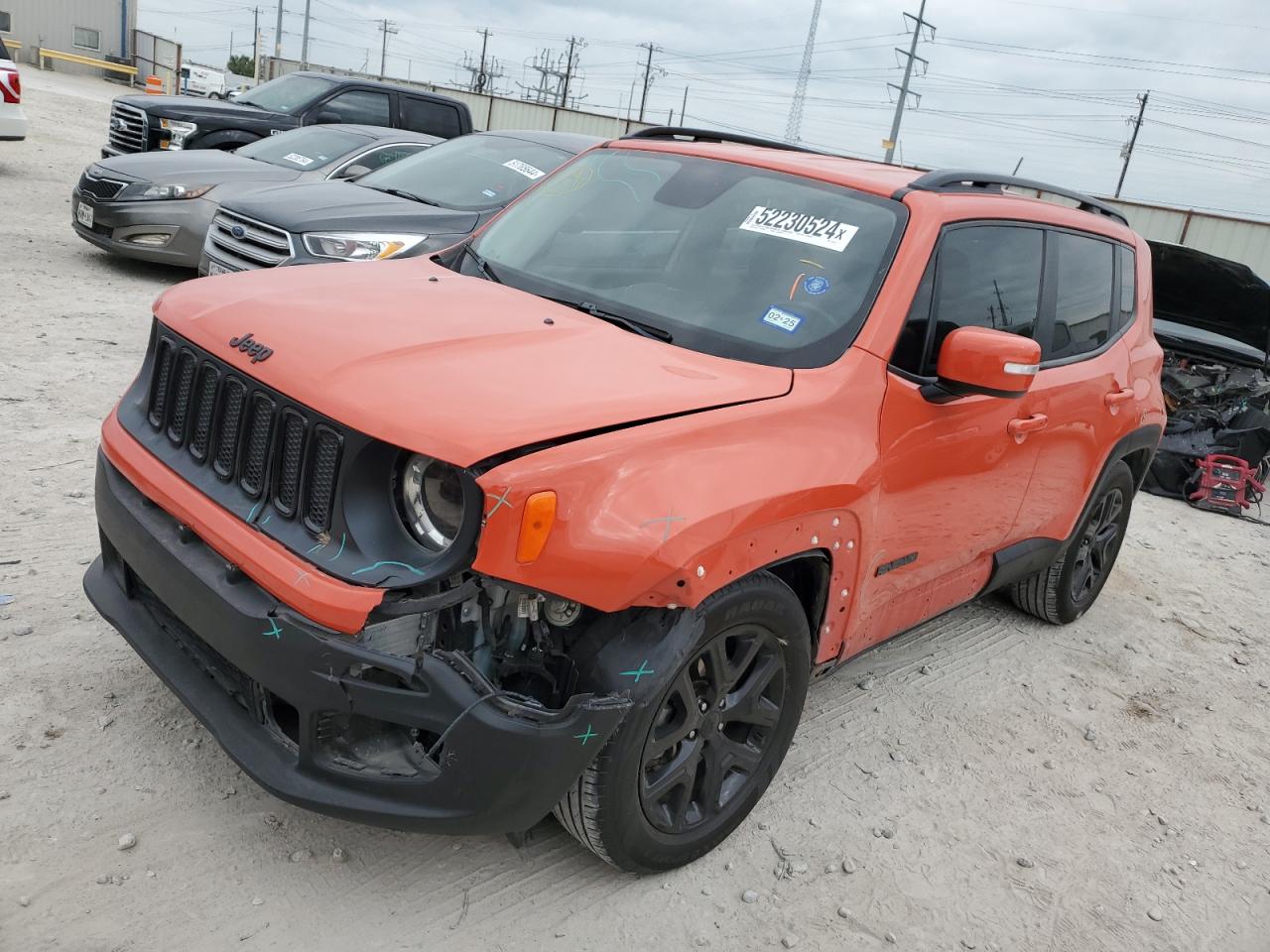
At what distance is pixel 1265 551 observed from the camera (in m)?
7.21

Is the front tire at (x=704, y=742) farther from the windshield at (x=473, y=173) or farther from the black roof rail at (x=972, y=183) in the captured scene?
the windshield at (x=473, y=173)

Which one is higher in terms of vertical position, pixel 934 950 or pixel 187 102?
pixel 187 102

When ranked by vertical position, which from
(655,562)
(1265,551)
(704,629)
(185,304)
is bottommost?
(1265,551)

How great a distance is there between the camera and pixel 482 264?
3.75 metres

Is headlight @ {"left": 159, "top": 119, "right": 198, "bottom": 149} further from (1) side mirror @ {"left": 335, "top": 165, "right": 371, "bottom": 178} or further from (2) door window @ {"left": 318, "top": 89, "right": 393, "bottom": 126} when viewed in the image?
(1) side mirror @ {"left": 335, "top": 165, "right": 371, "bottom": 178}

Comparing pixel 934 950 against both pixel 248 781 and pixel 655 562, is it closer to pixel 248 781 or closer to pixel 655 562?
pixel 655 562

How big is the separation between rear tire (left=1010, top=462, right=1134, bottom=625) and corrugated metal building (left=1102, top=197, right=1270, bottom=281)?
17.1 metres

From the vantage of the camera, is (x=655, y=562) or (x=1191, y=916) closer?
(x=655, y=562)

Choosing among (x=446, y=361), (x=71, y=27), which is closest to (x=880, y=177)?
(x=446, y=361)

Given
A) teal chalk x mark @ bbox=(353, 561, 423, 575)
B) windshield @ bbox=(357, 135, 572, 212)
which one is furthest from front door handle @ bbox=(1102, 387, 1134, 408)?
windshield @ bbox=(357, 135, 572, 212)

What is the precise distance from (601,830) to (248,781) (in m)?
1.10

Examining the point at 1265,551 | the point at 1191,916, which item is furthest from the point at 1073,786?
the point at 1265,551

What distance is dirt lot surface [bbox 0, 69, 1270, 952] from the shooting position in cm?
267

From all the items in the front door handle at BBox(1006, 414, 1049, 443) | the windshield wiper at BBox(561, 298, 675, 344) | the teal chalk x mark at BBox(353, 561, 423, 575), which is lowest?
the teal chalk x mark at BBox(353, 561, 423, 575)
